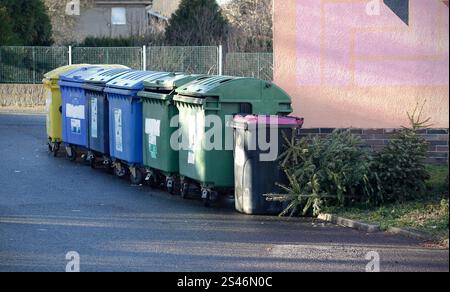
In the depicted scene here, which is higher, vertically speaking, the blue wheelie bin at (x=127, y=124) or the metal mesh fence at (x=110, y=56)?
the metal mesh fence at (x=110, y=56)

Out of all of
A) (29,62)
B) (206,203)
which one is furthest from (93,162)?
(29,62)

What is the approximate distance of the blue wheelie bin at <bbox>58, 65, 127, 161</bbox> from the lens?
17.6 metres

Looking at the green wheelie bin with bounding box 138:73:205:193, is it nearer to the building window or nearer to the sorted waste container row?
the sorted waste container row

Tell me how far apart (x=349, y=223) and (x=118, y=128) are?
5649 millimetres

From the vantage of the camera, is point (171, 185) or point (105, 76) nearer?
point (171, 185)

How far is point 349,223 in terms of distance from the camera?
11336 millimetres

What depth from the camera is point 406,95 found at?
1402 cm

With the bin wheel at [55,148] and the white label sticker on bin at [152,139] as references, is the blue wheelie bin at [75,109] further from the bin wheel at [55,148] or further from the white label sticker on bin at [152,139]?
the white label sticker on bin at [152,139]

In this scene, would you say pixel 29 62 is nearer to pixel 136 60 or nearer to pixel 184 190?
pixel 136 60

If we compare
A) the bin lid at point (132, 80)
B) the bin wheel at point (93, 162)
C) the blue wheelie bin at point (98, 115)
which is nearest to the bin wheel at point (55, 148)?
the blue wheelie bin at point (98, 115)

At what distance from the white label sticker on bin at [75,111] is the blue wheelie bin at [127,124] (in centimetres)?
163

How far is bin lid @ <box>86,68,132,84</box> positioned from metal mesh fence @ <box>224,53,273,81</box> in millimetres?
11249

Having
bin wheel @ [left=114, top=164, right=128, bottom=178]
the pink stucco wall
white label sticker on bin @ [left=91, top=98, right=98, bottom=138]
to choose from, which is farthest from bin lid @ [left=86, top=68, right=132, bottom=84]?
the pink stucco wall

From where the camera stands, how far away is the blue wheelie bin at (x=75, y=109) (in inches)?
693
